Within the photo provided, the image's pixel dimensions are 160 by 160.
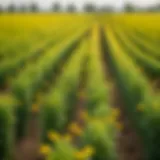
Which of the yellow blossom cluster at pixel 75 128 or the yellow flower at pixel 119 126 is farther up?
the yellow blossom cluster at pixel 75 128

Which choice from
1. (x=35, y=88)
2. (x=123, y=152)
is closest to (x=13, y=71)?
(x=35, y=88)

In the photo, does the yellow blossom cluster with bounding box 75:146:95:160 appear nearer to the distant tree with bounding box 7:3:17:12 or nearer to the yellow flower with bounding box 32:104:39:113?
the yellow flower with bounding box 32:104:39:113

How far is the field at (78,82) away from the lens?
2078mm

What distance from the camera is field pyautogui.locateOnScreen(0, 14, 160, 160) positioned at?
2.08m

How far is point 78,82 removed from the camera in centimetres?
255

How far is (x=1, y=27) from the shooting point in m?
2.29

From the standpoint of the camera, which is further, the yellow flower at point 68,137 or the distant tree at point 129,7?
the distant tree at point 129,7

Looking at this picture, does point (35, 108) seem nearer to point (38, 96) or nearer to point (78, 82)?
point (38, 96)

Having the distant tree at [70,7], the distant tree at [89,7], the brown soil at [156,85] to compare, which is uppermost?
the distant tree at [70,7]

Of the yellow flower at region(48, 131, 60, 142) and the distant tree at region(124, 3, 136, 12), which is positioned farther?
the distant tree at region(124, 3, 136, 12)

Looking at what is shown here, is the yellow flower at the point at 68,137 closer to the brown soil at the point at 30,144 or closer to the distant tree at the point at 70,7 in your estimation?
the brown soil at the point at 30,144

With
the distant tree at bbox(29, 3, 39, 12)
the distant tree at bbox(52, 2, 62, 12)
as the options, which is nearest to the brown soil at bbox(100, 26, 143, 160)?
the distant tree at bbox(52, 2, 62, 12)

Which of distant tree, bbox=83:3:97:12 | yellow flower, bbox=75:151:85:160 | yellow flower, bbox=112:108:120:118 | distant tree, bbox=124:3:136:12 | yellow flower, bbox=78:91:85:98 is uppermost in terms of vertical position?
distant tree, bbox=83:3:97:12

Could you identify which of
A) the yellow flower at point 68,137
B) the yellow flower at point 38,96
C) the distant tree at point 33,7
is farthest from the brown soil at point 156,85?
the distant tree at point 33,7
